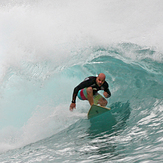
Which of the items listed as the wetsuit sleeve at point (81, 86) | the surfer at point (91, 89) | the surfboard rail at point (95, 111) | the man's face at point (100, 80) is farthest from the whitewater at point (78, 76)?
the man's face at point (100, 80)

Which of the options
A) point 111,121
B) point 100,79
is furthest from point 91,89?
point 111,121

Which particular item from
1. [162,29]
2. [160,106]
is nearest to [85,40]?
[162,29]

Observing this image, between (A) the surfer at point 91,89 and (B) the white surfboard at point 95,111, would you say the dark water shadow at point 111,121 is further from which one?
(A) the surfer at point 91,89

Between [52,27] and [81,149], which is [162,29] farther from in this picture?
[81,149]

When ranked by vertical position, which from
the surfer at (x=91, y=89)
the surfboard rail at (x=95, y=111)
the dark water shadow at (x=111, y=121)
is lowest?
the dark water shadow at (x=111, y=121)

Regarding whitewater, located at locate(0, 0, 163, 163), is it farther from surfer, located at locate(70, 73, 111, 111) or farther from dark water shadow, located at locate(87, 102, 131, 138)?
surfer, located at locate(70, 73, 111, 111)

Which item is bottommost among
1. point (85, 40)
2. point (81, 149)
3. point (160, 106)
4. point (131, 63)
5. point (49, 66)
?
point (81, 149)

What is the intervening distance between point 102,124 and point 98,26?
197 inches

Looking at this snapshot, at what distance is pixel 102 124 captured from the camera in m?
5.26

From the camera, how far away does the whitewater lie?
4.15 metres

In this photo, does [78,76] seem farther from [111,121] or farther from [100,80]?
[111,121]

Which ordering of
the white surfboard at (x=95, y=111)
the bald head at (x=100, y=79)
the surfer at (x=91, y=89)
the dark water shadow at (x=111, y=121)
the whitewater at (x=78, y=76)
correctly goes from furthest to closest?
the white surfboard at (x=95, y=111) < the surfer at (x=91, y=89) < the bald head at (x=100, y=79) < the dark water shadow at (x=111, y=121) < the whitewater at (x=78, y=76)

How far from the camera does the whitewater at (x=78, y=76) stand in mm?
4152

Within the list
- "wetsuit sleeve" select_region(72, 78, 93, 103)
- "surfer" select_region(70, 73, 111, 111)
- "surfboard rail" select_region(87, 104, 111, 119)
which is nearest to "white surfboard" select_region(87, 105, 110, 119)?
"surfboard rail" select_region(87, 104, 111, 119)
